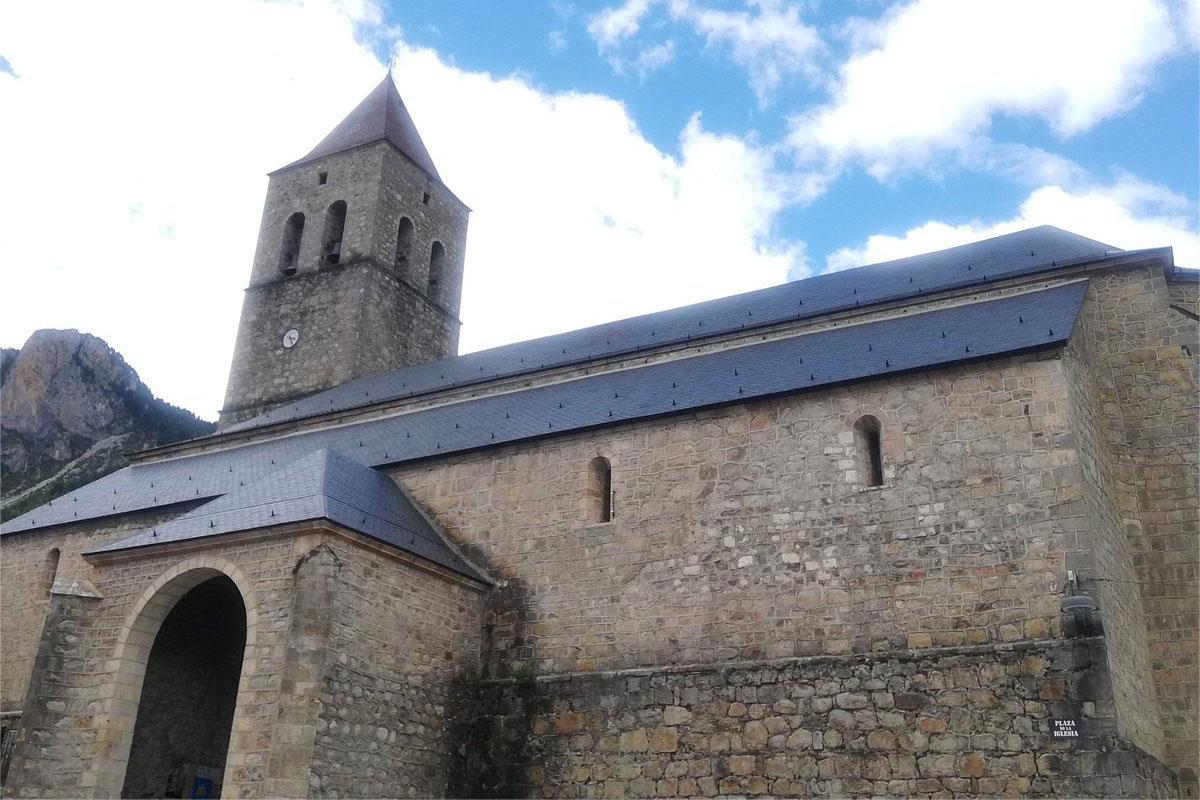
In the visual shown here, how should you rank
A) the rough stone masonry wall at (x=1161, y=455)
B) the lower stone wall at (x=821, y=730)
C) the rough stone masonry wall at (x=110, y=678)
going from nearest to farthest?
the lower stone wall at (x=821, y=730), the rough stone masonry wall at (x=110, y=678), the rough stone masonry wall at (x=1161, y=455)

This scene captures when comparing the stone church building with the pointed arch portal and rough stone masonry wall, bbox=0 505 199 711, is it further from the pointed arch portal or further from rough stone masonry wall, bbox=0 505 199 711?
rough stone masonry wall, bbox=0 505 199 711

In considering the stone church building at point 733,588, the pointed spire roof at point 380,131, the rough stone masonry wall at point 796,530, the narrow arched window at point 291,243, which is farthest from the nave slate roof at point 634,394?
the pointed spire roof at point 380,131

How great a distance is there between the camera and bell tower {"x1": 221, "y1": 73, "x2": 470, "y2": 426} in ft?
81.6

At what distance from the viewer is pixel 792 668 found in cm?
1166

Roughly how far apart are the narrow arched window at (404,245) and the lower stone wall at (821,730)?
1530cm

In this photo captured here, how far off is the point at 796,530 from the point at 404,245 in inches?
670

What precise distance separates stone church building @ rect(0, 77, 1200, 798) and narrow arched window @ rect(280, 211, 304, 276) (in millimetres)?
11887

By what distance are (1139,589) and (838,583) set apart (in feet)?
12.0

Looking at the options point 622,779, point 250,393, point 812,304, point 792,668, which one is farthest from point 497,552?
point 250,393

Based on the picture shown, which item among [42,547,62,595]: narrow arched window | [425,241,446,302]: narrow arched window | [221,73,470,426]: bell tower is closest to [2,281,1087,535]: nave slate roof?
[42,547,62,595]: narrow arched window

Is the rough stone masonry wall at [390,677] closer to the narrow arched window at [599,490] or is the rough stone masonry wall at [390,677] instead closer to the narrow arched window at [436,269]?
the narrow arched window at [599,490]

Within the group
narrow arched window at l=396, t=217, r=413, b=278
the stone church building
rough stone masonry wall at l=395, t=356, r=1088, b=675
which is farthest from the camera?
narrow arched window at l=396, t=217, r=413, b=278

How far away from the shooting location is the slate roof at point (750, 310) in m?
16.0

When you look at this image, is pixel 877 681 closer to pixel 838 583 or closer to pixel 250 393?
pixel 838 583
